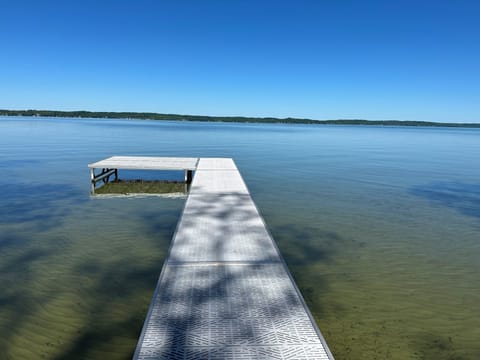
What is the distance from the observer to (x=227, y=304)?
5324 mm

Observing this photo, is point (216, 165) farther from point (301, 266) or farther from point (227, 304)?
point (227, 304)

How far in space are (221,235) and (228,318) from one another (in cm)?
368

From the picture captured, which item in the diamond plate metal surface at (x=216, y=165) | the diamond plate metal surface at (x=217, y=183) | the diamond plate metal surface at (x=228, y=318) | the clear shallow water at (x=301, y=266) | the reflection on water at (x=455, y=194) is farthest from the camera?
the diamond plate metal surface at (x=216, y=165)

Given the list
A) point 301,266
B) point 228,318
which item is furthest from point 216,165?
point 228,318

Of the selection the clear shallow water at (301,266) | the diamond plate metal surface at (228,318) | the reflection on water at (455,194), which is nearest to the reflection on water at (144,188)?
the clear shallow water at (301,266)

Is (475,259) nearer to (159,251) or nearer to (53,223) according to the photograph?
(159,251)

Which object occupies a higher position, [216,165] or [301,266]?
[216,165]

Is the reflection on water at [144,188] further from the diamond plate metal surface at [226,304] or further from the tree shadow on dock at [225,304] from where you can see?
the tree shadow on dock at [225,304]

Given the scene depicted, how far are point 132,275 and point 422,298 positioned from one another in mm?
7707

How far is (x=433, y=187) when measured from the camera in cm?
2028

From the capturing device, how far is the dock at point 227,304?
422cm

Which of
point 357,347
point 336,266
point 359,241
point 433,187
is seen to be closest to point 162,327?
point 357,347

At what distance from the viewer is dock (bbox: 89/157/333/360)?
4.22 meters

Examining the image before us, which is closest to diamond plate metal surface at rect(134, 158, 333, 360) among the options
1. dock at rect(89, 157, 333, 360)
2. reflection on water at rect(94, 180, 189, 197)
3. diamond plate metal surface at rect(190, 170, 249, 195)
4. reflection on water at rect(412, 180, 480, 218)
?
dock at rect(89, 157, 333, 360)
